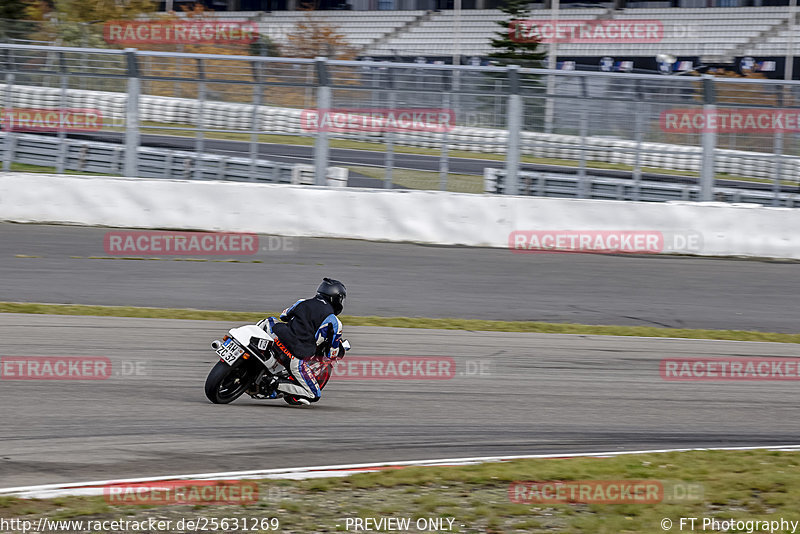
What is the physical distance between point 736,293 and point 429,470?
372 inches

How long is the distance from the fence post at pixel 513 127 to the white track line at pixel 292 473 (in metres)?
10.3

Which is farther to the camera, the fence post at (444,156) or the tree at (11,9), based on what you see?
the tree at (11,9)

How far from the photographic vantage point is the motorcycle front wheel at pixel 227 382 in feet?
24.4

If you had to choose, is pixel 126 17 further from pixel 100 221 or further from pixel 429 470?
pixel 429 470

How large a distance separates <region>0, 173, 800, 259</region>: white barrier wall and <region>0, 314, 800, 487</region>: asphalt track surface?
20.1 ft

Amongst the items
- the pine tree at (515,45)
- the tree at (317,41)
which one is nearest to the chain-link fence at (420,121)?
the pine tree at (515,45)

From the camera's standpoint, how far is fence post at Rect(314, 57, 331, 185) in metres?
16.8

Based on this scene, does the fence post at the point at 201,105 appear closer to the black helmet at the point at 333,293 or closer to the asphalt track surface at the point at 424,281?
the asphalt track surface at the point at 424,281

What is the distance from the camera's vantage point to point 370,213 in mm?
16766

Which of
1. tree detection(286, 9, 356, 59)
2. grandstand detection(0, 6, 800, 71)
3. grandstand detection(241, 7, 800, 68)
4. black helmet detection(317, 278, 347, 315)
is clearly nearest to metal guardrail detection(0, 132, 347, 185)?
black helmet detection(317, 278, 347, 315)

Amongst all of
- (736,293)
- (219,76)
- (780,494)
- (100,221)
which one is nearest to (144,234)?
(100,221)

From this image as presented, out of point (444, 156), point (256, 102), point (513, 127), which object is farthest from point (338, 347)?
point (256, 102)

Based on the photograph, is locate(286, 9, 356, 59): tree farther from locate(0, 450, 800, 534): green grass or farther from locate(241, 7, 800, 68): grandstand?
locate(0, 450, 800, 534): green grass

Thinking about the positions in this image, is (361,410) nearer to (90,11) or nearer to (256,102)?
(256,102)
